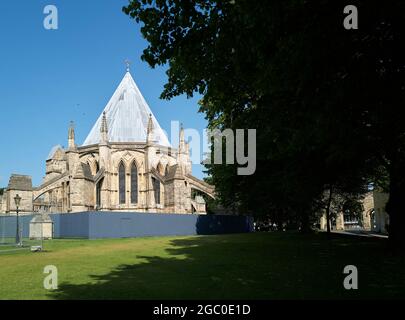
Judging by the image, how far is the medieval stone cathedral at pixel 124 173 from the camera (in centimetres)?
4656

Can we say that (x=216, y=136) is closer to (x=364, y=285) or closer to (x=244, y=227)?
(x=364, y=285)

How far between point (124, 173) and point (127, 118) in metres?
9.30

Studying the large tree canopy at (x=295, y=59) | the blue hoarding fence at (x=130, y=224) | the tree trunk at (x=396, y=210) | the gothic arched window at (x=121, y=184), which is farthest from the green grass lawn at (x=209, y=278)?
the gothic arched window at (x=121, y=184)

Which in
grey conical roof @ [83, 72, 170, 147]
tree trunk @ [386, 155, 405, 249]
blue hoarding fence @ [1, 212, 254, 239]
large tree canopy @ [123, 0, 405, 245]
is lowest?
blue hoarding fence @ [1, 212, 254, 239]

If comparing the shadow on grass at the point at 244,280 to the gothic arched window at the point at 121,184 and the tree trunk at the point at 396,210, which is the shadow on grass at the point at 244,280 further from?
the gothic arched window at the point at 121,184

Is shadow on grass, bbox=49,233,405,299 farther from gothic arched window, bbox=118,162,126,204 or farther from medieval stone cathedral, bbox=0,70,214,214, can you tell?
gothic arched window, bbox=118,162,126,204

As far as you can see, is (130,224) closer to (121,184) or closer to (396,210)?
(121,184)

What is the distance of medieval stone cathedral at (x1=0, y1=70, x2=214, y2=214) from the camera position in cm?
4656

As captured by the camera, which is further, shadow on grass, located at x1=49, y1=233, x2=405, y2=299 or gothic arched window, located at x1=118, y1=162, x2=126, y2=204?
gothic arched window, located at x1=118, y1=162, x2=126, y2=204

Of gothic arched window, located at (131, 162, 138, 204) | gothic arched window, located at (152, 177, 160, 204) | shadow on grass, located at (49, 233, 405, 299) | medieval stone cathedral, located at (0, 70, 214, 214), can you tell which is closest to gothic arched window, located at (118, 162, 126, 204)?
medieval stone cathedral, located at (0, 70, 214, 214)

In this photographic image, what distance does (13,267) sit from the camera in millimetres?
13883
